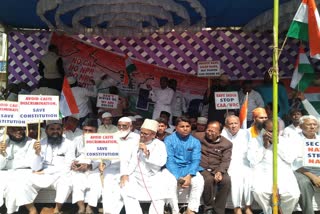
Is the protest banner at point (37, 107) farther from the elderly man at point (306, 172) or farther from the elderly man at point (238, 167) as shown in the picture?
the elderly man at point (306, 172)

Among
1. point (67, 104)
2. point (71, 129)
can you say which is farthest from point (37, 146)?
point (71, 129)

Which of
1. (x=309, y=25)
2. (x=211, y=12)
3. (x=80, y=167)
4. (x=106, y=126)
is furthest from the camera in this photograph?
(x=211, y=12)

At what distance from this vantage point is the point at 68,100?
22.9ft

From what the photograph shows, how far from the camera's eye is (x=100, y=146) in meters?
5.46

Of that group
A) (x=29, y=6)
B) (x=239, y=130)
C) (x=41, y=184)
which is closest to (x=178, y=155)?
(x=239, y=130)

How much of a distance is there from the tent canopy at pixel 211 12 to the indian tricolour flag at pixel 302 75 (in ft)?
4.16

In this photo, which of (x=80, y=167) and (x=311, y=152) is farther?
(x=80, y=167)

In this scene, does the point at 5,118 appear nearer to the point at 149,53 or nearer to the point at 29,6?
the point at 29,6

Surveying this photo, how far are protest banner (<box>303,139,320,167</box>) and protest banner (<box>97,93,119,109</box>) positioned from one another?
4.01 m

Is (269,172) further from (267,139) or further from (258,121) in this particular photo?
(258,121)

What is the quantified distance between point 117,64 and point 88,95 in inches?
49.4

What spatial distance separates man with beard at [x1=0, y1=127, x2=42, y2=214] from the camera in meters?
5.73

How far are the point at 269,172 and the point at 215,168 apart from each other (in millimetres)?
687

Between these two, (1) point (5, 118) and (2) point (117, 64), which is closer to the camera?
(1) point (5, 118)
